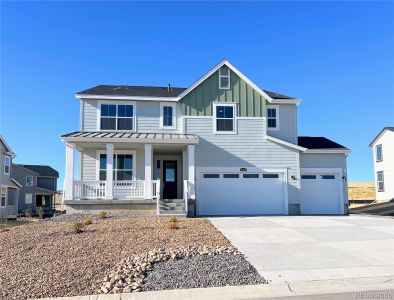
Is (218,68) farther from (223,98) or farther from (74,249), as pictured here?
(74,249)

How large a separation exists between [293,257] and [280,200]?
11258 millimetres

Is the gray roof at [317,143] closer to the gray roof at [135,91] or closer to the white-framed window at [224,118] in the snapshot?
the gray roof at [135,91]

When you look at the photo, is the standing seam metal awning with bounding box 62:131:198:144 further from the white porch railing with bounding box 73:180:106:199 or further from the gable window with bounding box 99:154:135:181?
the white porch railing with bounding box 73:180:106:199

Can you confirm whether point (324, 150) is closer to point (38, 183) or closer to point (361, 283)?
point (361, 283)

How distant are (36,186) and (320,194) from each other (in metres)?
42.2

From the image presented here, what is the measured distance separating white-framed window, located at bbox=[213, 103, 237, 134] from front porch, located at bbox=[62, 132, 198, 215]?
202cm

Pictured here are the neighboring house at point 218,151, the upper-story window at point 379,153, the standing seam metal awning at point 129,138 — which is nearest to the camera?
the standing seam metal awning at point 129,138

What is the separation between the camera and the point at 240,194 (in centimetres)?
1872

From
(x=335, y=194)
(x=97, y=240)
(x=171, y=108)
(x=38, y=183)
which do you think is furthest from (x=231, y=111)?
(x=38, y=183)

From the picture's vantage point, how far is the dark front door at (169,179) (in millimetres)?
19859

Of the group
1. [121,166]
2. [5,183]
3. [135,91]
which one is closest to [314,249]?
[121,166]

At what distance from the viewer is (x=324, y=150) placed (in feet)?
64.9

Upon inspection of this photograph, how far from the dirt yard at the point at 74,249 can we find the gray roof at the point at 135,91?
8670mm

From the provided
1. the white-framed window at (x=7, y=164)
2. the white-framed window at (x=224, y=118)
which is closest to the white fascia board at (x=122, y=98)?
the white-framed window at (x=224, y=118)
